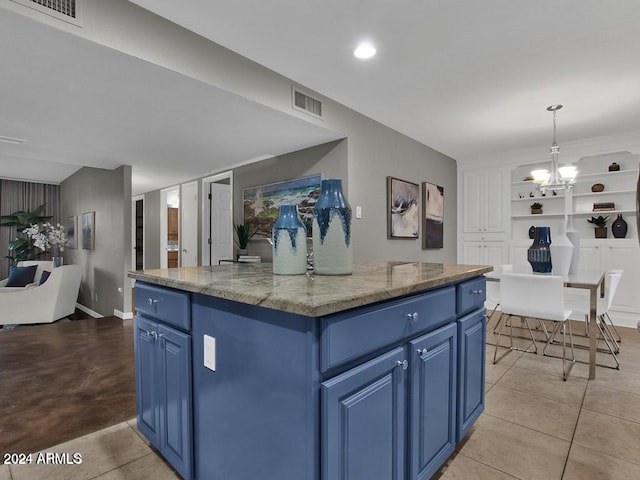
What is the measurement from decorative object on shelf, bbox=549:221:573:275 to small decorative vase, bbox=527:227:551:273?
38 millimetres

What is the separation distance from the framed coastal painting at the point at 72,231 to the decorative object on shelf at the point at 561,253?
7424 millimetres

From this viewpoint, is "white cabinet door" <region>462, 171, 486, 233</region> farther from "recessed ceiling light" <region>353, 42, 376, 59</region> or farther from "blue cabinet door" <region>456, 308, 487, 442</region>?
"blue cabinet door" <region>456, 308, 487, 442</region>

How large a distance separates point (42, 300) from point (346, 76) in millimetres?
4829

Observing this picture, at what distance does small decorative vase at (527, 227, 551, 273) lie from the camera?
312 cm

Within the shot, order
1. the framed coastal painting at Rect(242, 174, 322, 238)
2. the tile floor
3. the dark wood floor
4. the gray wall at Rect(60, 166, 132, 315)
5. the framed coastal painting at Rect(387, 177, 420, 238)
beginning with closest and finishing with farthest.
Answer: the tile floor
the dark wood floor
the framed coastal painting at Rect(242, 174, 322, 238)
the framed coastal painting at Rect(387, 177, 420, 238)
the gray wall at Rect(60, 166, 132, 315)

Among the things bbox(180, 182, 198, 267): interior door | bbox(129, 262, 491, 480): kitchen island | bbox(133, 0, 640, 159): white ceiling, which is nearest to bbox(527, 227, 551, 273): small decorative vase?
bbox(133, 0, 640, 159): white ceiling

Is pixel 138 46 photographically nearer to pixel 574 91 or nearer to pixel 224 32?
pixel 224 32

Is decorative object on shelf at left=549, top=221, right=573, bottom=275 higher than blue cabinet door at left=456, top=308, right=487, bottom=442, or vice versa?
decorative object on shelf at left=549, top=221, right=573, bottom=275

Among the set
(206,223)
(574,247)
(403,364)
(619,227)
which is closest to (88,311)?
(206,223)

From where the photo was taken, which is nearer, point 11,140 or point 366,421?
point 366,421

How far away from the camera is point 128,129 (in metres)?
3.32

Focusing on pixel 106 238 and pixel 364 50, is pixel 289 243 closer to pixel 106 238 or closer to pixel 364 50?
pixel 364 50

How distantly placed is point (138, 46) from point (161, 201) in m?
Answer: 5.32

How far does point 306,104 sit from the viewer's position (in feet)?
10.1
